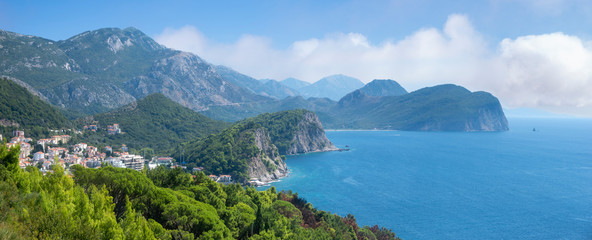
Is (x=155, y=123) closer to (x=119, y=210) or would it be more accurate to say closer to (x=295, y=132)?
(x=295, y=132)

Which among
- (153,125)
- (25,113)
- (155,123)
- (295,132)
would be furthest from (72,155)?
(295,132)

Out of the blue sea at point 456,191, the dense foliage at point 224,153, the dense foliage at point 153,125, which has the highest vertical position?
the dense foliage at point 153,125

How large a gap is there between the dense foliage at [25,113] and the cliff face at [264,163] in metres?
46.8

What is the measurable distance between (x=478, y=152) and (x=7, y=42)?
221 m

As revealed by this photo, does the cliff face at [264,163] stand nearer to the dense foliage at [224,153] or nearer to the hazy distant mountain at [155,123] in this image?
the dense foliage at [224,153]

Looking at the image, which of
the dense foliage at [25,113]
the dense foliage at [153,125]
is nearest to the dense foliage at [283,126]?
the dense foliage at [153,125]

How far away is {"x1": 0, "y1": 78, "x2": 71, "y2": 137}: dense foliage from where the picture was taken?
7425cm

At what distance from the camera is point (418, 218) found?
53.5m

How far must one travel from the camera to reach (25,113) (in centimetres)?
7925

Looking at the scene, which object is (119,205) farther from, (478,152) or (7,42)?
(7,42)

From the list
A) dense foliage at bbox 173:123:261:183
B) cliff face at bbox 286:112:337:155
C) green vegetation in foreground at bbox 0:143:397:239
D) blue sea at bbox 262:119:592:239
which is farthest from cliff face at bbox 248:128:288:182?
green vegetation in foreground at bbox 0:143:397:239

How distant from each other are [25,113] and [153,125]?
4029 centimetres

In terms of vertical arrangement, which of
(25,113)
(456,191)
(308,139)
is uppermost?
(25,113)

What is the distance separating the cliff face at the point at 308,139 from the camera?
130825 millimetres
